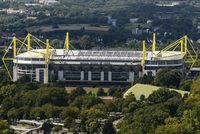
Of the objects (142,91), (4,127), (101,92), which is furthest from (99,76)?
(4,127)

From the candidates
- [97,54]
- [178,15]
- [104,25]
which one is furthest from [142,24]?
[97,54]

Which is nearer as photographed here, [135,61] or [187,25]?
[135,61]

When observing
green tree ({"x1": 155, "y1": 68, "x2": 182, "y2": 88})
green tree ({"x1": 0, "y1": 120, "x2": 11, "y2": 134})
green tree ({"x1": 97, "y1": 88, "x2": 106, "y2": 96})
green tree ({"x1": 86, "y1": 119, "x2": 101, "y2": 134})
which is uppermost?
green tree ({"x1": 0, "y1": 120, "x2": 11, "y2": 134})

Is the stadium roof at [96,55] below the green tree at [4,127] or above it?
below

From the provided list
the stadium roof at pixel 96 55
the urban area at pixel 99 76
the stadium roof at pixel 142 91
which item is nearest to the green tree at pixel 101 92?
the urban area at pixel 99 76

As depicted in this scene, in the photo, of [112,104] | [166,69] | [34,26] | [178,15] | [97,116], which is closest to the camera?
[97,116]

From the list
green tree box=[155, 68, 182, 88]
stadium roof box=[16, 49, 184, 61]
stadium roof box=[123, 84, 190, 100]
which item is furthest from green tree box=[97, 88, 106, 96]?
stadium roof box=[16, 49, 184, 61]

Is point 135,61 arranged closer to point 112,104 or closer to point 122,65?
point 122,65

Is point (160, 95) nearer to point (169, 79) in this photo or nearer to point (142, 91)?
point (142, 91)

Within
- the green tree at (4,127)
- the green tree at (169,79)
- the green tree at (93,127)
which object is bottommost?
the green tree at (169,79)

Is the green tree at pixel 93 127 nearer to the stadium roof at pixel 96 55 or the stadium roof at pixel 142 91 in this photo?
the stadium roof at pixel 142 91

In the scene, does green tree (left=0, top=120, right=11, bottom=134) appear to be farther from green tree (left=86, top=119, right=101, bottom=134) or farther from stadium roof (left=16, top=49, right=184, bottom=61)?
stadium roof (left=16, top=49, right=184, bottom=61)
